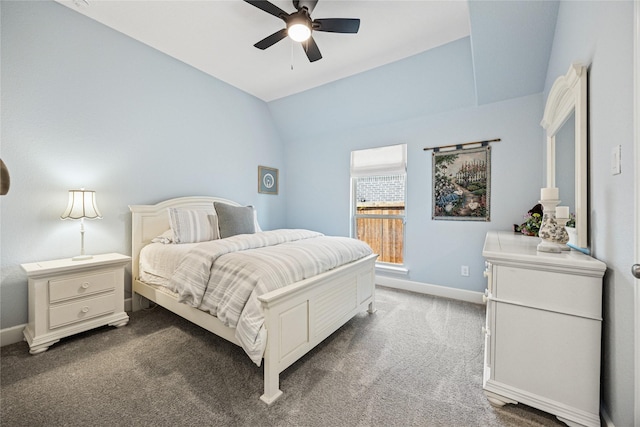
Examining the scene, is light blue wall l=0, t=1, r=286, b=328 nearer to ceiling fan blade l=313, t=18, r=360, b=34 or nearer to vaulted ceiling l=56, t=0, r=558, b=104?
vaulted ceiling l=56, t=0, r=558, b=104

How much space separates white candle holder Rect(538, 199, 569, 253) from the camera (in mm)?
1442

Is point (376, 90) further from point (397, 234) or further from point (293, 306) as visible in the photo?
point (293, 306)

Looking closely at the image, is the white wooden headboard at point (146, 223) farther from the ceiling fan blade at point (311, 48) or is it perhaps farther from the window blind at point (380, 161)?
the window blind at point (380, 161)

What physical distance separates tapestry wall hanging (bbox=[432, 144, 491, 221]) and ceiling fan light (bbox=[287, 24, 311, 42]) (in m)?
2.08

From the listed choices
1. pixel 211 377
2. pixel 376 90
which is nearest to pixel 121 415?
pixel 211 377

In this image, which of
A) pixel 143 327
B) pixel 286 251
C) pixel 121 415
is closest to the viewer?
pixel 121 415

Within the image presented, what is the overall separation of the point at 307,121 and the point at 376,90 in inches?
49.5

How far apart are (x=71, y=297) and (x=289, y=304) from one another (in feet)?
6.23

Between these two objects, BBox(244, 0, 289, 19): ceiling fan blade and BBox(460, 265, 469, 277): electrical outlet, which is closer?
BBox(244, 0, 289, 19): ceiling fan blade

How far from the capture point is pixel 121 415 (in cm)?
137

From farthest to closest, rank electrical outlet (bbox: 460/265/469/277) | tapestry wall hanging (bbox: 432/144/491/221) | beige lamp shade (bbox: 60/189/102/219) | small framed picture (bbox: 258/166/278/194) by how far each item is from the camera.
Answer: small framed picture (bbox: 258/166/278/194) → electrical outlet (bbox: 460/265/469/277) → tapestry wall hanging (bbox: 432/144/491/221) → beige lamp shade (bbox: 60/189/102/219)

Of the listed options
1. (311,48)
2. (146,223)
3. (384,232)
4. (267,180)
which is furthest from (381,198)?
(146,223)

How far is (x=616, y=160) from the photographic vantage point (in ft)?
3.70

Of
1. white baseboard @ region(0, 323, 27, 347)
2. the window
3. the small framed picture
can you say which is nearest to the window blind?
the window
